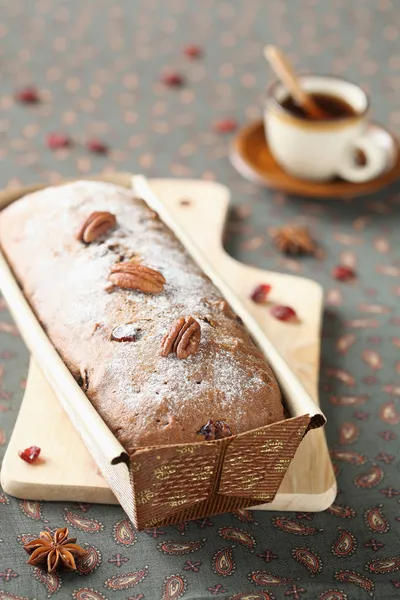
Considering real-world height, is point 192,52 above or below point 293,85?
below

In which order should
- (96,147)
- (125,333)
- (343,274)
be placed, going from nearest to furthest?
(125,333) → (343,274) → (96,147)

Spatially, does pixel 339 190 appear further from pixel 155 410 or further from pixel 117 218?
pixel 155 410

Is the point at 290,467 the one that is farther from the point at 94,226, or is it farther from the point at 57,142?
the point at 57,142

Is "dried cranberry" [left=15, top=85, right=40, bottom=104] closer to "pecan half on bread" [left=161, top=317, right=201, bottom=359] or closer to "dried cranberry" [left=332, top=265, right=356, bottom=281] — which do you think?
"dried cranberry" [left=332, top=265, right=356, bottom=281]

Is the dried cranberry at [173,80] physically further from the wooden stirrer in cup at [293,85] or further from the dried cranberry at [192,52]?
the wooden stirrer in cup at [293,85]

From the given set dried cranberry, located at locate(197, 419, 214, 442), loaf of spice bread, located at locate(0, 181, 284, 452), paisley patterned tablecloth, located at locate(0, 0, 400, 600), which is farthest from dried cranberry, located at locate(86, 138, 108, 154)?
dried cranberry, located at locate(197, 419, 214, 442)

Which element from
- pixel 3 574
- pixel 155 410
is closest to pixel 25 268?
pixel 155 410

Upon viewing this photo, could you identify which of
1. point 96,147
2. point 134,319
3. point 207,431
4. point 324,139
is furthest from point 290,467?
point 96,147
